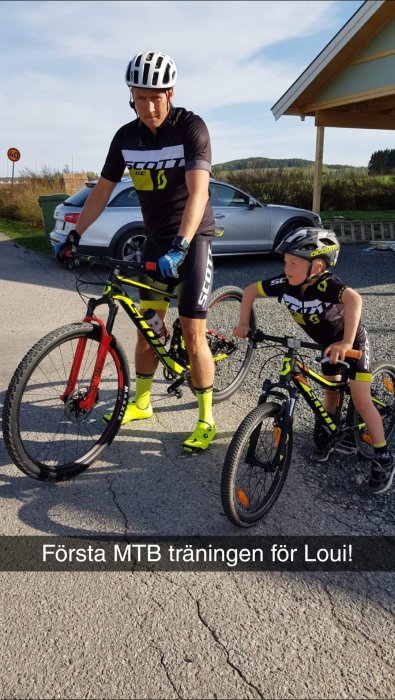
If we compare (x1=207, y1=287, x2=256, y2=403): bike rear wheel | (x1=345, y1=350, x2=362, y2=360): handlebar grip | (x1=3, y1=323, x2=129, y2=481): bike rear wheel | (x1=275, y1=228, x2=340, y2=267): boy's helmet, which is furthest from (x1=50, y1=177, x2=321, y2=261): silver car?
(x1=345, y1=350, x2=362, y2=360): handlebar grip

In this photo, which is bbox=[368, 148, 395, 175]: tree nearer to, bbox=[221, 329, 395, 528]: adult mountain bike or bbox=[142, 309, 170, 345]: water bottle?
bbox=[142, 309, 170, 345]: water bottle

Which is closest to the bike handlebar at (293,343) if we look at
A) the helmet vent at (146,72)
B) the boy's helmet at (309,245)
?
the boy's helmet at (309,245)

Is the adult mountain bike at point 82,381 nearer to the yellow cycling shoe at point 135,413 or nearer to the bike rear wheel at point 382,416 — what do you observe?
the yellow cycling shoe at point 135,413

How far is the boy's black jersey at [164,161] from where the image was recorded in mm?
3369

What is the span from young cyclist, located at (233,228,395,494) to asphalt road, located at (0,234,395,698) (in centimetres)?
26

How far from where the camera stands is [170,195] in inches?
→ 140

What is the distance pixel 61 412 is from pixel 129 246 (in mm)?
6420


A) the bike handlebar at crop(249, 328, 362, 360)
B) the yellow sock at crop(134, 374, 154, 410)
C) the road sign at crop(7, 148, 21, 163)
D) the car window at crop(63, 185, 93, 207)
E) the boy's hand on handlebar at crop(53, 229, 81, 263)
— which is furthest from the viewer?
the road sign at crop(7, 148, 21, 163)

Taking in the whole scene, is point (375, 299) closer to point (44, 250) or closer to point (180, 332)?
point (180, 332)

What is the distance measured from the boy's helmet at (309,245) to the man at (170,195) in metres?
0.61

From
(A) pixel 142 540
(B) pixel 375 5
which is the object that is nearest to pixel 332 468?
(A) pixel 142 540

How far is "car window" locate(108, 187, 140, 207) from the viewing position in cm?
1013

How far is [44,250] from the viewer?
43.6 feet

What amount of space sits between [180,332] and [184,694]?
→ 7.89 ft
